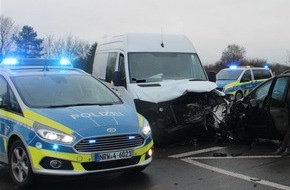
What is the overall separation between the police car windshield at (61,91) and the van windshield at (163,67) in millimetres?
2299

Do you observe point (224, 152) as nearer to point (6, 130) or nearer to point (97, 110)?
point (97, 110)

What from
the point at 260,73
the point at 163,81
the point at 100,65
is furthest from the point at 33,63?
the point at 260,73

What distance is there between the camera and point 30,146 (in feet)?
19.8

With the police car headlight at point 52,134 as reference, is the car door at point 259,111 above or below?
below

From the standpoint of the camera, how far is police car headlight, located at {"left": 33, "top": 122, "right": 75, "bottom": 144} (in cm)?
589

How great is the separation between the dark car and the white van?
60cm

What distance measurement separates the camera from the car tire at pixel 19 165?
6.15 meters

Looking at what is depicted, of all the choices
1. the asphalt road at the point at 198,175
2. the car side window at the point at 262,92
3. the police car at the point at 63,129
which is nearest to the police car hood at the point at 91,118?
the police car at the point at 63,129

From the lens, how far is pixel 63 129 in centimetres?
596

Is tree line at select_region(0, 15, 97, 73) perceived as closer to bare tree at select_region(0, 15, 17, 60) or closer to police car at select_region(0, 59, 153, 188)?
bare tree at select_region(0, 15, 17, 60)

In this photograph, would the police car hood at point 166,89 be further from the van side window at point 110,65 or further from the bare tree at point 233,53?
the bare tree at point 233,53

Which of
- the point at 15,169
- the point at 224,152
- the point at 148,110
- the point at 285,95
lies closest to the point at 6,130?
the point at 15,169

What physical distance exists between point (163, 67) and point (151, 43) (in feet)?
2.30

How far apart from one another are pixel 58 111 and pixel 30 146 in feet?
2.10
